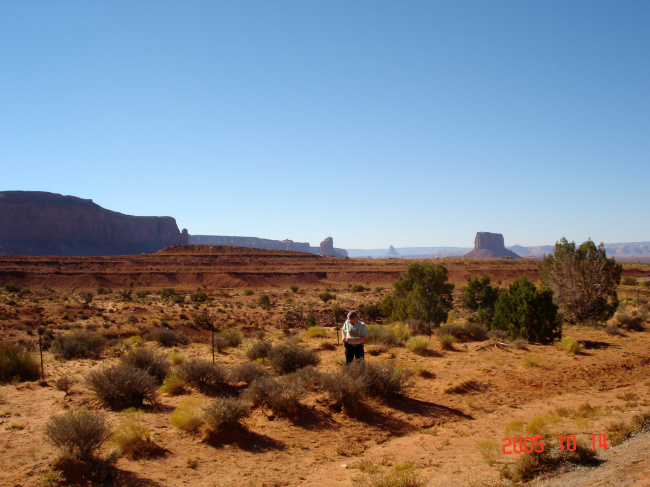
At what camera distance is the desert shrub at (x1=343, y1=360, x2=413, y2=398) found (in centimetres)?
895

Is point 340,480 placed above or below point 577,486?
below

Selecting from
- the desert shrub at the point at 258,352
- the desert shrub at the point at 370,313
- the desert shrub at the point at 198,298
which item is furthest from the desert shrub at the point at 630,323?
the desert shrub at the point at 198,298

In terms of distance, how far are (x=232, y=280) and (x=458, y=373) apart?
53321 millimetres

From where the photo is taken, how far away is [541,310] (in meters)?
15.3

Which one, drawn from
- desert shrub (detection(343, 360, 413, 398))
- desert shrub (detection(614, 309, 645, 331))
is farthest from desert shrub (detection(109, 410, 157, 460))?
desert shrub (detection(614, 309, 645, 331))

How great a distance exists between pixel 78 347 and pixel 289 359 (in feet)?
26.7

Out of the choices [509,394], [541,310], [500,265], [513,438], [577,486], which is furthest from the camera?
[500,265]

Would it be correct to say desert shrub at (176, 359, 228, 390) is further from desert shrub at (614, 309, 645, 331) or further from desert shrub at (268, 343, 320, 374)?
desert shrub at (614, 309, 645, 331)

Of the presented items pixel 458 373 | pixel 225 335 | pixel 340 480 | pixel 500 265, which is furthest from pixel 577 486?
pixel 500 265

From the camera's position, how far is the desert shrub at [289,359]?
454 inches

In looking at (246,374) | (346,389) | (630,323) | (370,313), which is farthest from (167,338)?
(630,323)

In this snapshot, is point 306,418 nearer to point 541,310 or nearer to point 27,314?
point 541,310

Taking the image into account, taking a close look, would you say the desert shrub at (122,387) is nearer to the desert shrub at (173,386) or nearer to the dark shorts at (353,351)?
the desert shrub at (173,386)

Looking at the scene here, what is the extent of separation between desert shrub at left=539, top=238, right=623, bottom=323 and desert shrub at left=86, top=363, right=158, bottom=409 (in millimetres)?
17995
